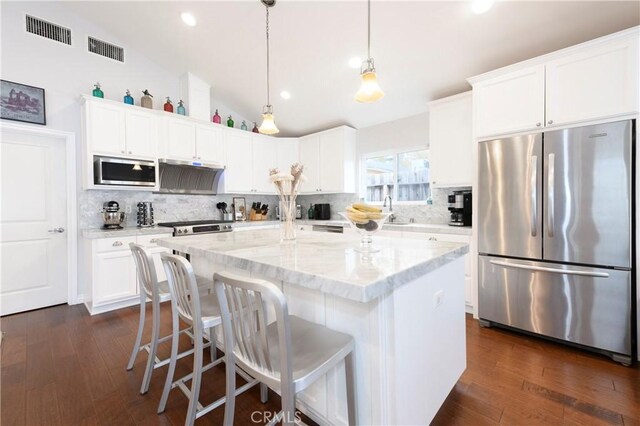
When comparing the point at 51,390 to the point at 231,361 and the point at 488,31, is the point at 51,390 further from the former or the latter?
the point at 488,31

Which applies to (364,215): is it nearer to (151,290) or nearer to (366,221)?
(366,221)

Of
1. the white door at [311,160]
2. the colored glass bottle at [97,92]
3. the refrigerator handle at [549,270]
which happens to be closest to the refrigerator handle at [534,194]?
the refrigerator handle at [549,270]

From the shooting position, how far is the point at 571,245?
7.50 ft

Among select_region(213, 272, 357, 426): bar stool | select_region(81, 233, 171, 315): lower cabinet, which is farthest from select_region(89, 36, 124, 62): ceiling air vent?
select_region(213, 272, 357, 426): bar stool

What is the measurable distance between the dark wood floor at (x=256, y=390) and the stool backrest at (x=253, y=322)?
810 mm

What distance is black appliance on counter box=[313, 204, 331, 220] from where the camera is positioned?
5227 mm

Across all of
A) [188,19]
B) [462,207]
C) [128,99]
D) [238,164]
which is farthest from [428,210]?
[128,99]

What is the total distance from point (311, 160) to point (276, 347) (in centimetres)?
429

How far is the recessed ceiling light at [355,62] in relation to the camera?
3319mm

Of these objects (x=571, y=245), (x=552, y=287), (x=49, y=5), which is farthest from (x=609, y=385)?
(x=49, y=5)

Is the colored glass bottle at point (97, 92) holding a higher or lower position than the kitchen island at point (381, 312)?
higher

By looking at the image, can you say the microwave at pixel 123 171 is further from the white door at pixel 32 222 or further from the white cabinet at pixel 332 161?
the white cabinet at pixel 332 161

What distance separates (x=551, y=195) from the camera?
92.6 inches

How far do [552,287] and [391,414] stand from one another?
2069 mm
